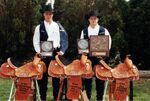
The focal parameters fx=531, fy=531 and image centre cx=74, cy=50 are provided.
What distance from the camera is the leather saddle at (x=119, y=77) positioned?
7.57 meters

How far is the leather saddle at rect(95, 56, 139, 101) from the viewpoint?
298 inches

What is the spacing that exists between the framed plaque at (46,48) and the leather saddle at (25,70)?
165 millimetres

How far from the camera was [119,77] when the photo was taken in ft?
24.9

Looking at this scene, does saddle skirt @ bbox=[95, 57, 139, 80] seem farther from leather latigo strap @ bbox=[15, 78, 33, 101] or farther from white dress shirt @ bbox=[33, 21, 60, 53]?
leather latigo strap @ bbox=[15, 78, 33, 101]

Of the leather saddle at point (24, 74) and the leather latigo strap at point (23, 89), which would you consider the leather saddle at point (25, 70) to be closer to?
the leather saddle at point (24, 74)

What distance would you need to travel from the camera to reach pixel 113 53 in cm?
1381

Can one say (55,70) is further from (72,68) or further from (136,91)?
(136,91)

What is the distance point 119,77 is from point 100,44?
67cm

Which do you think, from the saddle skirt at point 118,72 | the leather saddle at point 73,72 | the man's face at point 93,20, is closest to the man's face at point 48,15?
the man's face at point 93,20

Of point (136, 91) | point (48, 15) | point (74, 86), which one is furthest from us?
point (136, 91)

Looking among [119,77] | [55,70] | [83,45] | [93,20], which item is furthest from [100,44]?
[55,70]

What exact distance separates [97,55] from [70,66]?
54cm

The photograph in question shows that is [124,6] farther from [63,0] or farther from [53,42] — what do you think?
[53,42]

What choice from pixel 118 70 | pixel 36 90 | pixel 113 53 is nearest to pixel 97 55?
pixel 118 70
